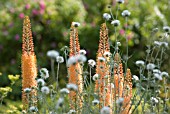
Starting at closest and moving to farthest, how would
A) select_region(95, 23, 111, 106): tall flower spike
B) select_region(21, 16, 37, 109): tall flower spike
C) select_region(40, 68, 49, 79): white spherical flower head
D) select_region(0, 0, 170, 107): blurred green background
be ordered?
select_region(40, 68, 49, 79): white spherical flower head, select_region(95, 23, 111, 106): tall flower spike, select_region(21, 16, 37, 109): tall flower spike, select_region(0, 0, 170, 107): blurred green background

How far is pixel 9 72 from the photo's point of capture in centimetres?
976

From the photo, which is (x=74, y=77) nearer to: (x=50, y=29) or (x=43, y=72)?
(x=43, y=72)

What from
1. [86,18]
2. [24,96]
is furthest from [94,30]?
[24,96]

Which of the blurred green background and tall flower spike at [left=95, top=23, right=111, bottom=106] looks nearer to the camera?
tall flower spike at [left=95, top=23, right=111, bottom=106]

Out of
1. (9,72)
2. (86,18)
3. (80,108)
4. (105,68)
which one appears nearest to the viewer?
(80,108)

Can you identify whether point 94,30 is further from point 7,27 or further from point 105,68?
point 105,68

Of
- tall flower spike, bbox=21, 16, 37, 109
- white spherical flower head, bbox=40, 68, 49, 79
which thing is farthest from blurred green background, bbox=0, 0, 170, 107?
white spherical flower head, bbox=40, 68, 49, 79

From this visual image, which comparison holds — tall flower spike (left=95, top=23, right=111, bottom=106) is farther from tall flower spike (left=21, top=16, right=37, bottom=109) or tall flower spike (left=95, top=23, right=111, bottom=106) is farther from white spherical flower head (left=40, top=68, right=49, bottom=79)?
tall flower spike (left=21, top=16, right=37, bottom=109)

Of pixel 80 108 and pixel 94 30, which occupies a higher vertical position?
pixel 94 30

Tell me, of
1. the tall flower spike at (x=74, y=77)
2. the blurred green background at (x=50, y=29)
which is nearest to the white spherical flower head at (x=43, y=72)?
the tall flower spike at (x=74, y=77)

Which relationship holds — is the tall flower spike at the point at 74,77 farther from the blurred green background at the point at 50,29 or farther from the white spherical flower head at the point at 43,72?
the blurred green background at the point at 50,29

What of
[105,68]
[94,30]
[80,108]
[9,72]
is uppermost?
[94,30]

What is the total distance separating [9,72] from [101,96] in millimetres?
5710

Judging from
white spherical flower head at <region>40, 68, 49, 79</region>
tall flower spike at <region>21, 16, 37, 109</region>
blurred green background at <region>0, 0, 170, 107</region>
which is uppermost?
blurred green background at <region>0, 0, 170, 107</region>
